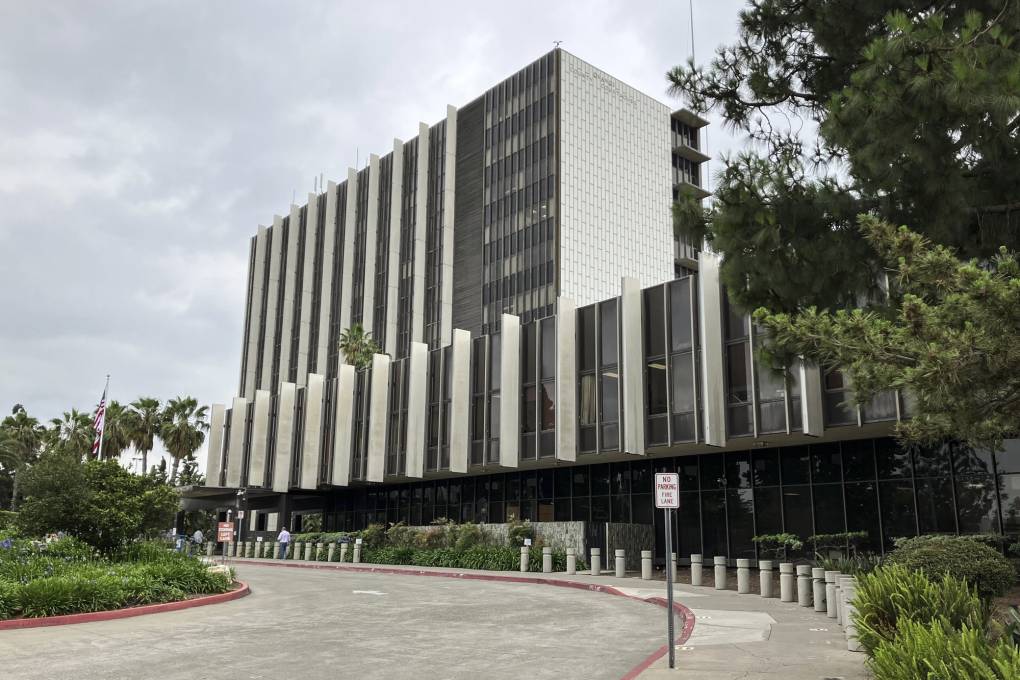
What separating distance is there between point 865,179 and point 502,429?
22308 millimetres

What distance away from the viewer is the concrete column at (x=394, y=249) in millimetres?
72188

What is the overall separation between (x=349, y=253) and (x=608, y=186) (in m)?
27.4

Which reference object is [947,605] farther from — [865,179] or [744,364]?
[744,364]

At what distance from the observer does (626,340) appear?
94.9 feet

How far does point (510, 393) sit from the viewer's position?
3306cm

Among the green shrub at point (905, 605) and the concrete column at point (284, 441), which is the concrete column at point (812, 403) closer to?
the green shrub at point (905, 605)

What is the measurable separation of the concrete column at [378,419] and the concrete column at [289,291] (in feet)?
148

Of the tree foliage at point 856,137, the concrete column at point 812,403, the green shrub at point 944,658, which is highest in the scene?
the tree foliage at point 856,137

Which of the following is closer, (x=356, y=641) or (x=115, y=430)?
(x=356, y=641)

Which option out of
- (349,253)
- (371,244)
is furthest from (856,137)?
(349,253)

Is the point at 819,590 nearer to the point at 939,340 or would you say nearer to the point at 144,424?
the point at 939,340

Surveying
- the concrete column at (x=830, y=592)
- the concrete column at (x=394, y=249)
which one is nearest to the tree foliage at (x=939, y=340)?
the concrete column at (x=830, y=592)

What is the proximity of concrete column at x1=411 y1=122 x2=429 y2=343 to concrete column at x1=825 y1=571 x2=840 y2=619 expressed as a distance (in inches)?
2165

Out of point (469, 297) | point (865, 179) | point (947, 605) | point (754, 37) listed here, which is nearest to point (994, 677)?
point (947, 605)
